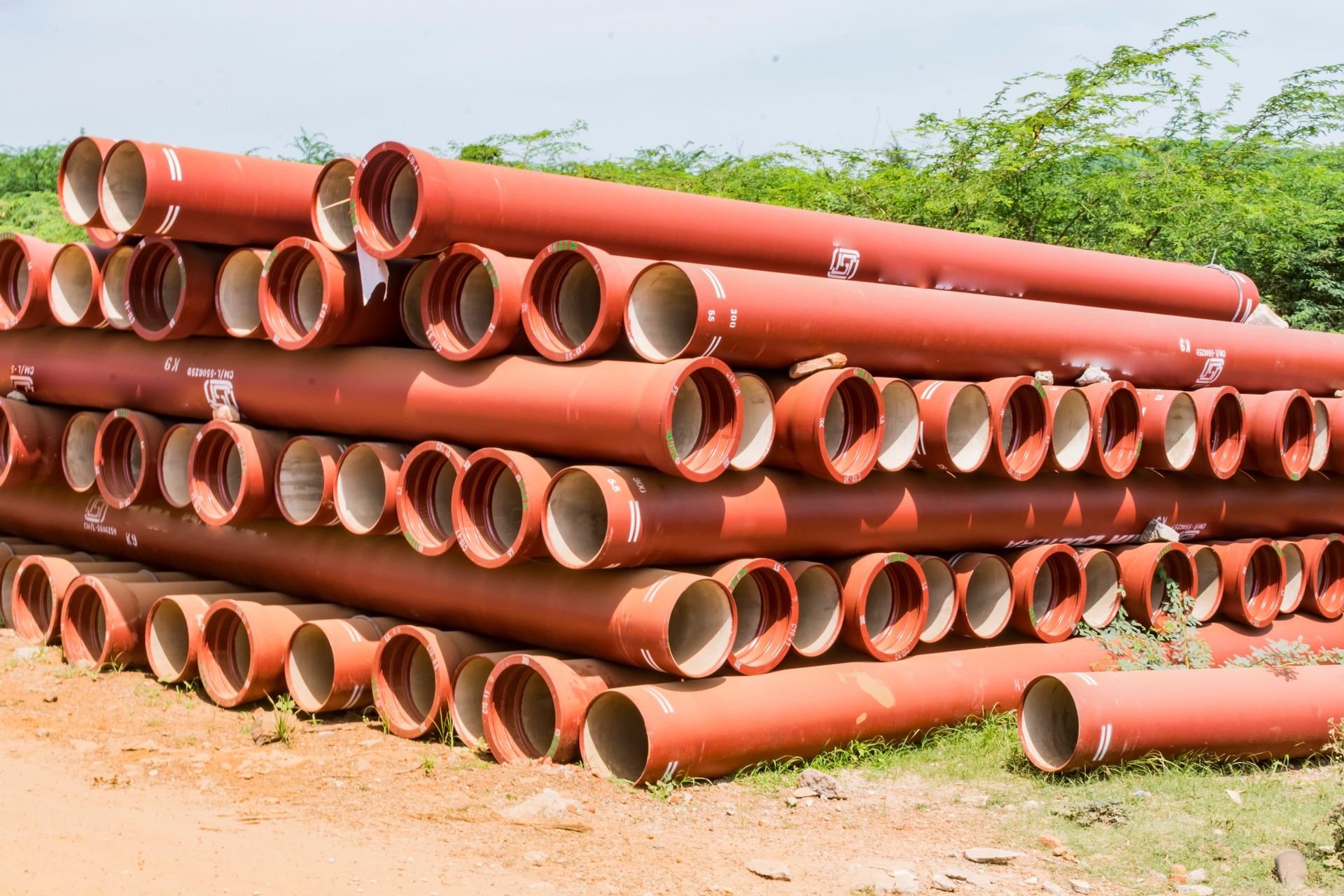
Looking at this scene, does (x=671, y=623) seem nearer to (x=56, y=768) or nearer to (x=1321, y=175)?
(x=56, y=768)

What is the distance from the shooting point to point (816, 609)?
6.97 m

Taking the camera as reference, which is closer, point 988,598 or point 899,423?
point 899,423

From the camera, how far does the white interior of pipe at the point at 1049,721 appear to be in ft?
21.6

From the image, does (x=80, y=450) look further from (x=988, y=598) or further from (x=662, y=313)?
(x=988, y=598)

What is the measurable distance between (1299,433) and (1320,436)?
20cm

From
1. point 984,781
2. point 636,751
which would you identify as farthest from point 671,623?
point 984,781

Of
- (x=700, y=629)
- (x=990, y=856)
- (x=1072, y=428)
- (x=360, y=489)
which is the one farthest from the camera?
(x=1072, y=428)

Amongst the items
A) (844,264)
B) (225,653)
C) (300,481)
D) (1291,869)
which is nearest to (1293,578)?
(844,264)

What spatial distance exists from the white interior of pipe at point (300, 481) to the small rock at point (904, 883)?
3925mm

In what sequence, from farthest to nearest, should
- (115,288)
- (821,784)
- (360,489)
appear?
(115,288) → (360,489) → (821,784)

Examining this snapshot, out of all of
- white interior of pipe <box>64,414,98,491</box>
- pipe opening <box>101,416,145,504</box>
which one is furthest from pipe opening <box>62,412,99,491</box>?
pipe opening <box>101,416,145,504</box>

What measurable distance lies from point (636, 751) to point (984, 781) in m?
1.76

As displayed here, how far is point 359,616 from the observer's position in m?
7.38

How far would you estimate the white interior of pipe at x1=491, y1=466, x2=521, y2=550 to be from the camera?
6551 millimetres
